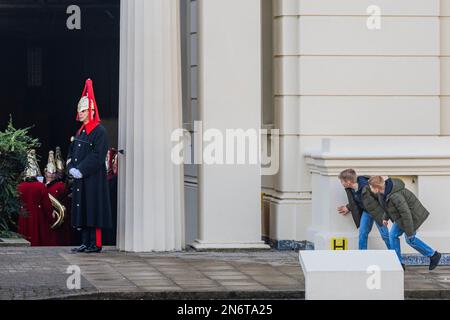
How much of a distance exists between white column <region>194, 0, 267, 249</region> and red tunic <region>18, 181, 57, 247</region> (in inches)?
117

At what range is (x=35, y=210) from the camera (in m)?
21.9

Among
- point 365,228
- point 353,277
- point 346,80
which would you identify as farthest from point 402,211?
point 353,277

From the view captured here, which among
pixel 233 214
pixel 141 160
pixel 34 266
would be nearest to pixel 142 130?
pixel 141 160

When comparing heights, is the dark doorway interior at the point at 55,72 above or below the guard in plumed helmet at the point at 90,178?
above

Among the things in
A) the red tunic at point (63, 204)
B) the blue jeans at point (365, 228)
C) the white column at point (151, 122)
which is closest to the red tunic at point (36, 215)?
the red tunic at point (63, 204)

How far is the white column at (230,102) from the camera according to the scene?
1989cm

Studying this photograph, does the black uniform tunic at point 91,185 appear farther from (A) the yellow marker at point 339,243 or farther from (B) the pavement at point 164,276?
(A) the yellow marker at point 339,243

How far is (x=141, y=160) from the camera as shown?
19.8 meters

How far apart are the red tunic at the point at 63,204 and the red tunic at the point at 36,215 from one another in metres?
0.22

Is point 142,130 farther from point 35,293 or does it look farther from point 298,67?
point 35,293

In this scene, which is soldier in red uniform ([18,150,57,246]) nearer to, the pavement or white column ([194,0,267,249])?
the pavement

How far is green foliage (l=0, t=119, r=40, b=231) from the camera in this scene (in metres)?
20.0

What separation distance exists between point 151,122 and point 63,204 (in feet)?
10.5

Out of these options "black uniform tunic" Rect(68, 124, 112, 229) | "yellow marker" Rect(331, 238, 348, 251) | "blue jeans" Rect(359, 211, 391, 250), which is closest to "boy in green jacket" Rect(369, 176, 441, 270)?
"blue jeans" Rect(359, 211, 391, 250)
